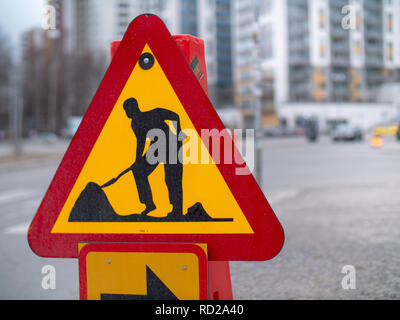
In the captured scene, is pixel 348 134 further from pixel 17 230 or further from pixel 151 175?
pixel 151 175

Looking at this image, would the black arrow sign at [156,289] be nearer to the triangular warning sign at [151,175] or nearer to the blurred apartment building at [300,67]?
the triangular warning sign at [151,175]

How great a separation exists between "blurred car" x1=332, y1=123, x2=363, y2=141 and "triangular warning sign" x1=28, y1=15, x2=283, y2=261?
37.3 m

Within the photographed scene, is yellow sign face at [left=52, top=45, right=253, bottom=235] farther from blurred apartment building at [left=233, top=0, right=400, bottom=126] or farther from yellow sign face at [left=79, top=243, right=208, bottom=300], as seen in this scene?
blurred apartment building at [left=233, top=0, right=400, bottom=126]

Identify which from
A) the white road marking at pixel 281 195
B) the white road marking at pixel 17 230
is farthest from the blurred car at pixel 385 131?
the white road marking at pixel 17 230

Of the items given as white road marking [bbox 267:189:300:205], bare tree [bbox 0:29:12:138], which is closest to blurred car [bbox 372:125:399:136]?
bare tree [bbox 0:29:12:138]

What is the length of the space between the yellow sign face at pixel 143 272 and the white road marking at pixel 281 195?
6.72m

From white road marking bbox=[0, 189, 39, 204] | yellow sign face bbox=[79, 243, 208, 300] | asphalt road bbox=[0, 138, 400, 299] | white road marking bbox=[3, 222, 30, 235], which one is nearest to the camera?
yellow sign face bbox=[79, 243, 208, 300]

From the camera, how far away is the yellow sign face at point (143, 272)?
5.04ft

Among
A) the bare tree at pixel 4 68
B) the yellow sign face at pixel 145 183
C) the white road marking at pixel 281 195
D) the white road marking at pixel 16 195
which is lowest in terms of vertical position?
the white road marking at pixel 16 195

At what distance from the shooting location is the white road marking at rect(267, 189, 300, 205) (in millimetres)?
8406

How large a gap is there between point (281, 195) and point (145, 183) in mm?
7646

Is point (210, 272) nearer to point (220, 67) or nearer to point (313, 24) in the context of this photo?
point (313, 24)
